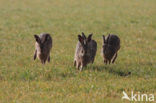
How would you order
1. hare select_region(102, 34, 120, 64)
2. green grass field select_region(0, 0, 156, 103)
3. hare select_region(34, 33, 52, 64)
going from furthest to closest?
hare select_region(102, 34, 120, 64) → hare select_region(34, 33, 52, 64) → green grass field select_region(0, 0, 156, 103)

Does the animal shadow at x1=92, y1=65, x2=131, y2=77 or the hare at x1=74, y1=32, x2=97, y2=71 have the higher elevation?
the hare at x1=74, y1=32, x2=97, y2=71

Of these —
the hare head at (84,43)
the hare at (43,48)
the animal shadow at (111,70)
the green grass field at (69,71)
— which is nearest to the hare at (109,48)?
the green grass field at (69,71)

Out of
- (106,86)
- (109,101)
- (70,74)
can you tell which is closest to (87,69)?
(70,74)

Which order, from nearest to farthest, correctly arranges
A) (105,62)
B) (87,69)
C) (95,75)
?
(95,75)
(87,69)
(105,62)

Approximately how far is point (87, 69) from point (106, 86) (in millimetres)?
2230

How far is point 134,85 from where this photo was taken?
9664 millimetres

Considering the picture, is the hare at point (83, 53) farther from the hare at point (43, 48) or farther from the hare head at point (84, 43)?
the hare at point (43, 48)

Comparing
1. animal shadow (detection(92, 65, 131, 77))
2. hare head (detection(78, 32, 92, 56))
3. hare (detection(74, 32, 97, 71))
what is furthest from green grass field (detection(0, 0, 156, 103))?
hare head (detection(78, 32, 92, 56))

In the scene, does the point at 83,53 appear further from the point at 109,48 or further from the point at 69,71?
the point at 109,48

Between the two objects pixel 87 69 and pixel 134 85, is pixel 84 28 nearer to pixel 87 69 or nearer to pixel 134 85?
pixel 87 69

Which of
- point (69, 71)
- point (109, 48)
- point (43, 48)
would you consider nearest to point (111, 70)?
point (109, 48)

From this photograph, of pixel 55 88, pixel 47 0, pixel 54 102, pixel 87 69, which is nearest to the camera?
pixel 54 102

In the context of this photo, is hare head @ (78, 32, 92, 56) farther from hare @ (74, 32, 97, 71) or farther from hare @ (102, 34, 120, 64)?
hare @ (102, 34, 120, 64)

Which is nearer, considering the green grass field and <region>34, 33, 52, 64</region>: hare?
the green grass field
